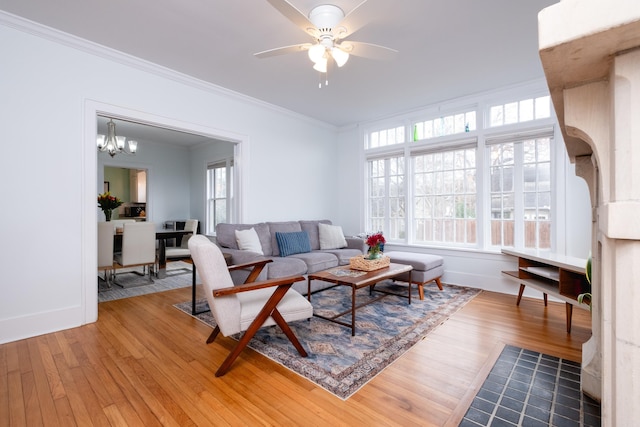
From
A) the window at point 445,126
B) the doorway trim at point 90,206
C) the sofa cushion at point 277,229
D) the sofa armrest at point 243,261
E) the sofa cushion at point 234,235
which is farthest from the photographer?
the window at point 445,126

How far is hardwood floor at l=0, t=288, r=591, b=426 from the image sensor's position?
5.41 feet

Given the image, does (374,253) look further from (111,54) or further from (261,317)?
(111,54)

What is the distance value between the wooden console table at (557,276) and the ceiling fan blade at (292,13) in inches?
114

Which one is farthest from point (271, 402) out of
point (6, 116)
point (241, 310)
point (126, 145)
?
point (126, 145)

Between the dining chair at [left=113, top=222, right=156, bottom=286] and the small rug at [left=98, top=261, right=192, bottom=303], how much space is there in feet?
1.03

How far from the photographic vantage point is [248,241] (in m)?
3.83

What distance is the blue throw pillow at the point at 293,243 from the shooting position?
422cm

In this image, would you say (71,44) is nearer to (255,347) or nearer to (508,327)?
(255,347)

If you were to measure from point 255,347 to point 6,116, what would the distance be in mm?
2956

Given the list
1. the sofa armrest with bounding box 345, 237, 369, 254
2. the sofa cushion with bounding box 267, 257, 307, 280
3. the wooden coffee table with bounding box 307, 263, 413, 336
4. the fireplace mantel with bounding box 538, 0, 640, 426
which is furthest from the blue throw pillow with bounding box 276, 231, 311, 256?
the fireplace mantel with bounding box 538, 0, 640, 426

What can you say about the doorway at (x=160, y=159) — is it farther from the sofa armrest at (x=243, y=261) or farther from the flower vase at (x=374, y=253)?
the flower vase at (x=374, y=253)

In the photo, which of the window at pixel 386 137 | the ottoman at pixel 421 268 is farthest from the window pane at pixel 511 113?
the ottoman at pixel 421 268

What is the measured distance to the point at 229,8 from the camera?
96.8 inches

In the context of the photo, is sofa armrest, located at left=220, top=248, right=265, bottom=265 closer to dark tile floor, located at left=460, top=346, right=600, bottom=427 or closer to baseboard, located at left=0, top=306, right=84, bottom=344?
baseboard, located at left=0, top=306, right=84, bottom=344
